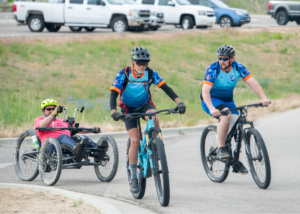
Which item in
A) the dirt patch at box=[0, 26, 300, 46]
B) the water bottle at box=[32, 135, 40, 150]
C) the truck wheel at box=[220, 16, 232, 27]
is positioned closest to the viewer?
the water bottle at box=[32, 135, 40, 150]

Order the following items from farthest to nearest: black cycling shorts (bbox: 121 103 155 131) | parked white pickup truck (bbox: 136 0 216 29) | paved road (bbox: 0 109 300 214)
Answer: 1. parked white pickup truck (bbox: 136 0 216 29)
2. black cycling shorts (bbox: 121 103 155 131)
3. paved road (bbox: 0 109 300 214)

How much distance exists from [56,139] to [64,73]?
45.8 feet

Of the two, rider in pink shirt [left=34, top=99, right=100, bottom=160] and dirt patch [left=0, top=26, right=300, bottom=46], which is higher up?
dirt patch [left=0, top=26, right=300, bottom=46]

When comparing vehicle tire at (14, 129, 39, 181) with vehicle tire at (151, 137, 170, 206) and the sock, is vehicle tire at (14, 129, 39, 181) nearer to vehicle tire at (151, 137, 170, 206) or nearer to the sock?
the sock

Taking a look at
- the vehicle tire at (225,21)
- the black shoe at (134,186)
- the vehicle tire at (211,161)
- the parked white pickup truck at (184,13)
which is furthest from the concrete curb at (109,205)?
the vehicle tire at (225,21)

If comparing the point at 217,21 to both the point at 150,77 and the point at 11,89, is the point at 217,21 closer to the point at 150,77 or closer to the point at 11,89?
the point at 11,89

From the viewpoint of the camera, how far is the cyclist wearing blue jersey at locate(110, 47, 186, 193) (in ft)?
19.1

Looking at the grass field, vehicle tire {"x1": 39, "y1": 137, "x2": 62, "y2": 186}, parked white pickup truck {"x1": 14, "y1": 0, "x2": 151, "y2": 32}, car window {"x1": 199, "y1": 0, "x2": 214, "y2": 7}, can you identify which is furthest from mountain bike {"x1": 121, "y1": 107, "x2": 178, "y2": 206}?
car window {"x1": 199, "y1": 0, "x2": 214, "y2": 7}

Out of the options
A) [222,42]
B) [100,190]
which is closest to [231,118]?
[100,190]

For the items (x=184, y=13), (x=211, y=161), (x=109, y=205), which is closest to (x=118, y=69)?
(x=184, y=13)

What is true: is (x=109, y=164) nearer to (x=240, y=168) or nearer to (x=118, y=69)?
(x=240, y=168)

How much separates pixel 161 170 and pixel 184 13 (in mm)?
24520

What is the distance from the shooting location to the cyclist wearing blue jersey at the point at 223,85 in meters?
6.53

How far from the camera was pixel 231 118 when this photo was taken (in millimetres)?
6762
